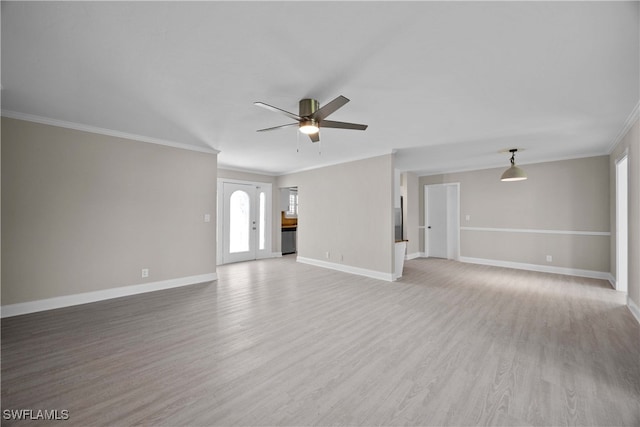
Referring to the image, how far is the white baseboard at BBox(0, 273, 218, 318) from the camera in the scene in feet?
10.5

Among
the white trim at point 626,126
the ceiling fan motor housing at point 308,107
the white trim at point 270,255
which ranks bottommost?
the white trim at point 270,255

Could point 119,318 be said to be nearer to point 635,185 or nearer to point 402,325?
point 402,325

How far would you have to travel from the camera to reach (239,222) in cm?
695

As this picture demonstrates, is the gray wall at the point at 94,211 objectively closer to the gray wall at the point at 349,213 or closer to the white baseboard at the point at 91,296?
the white baseboard at the point at 91,296

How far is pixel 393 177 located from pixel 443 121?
171cm

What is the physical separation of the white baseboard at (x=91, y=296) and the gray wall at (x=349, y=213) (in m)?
2.72

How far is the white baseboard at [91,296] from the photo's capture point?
3189 mm

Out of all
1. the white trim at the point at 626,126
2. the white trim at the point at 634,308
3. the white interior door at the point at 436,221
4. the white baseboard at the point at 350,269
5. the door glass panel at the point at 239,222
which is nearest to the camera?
the white trim at the point at 626,126

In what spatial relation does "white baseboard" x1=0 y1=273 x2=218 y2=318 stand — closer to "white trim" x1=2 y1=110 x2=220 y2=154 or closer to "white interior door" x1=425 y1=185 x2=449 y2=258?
"white trim" x1=2 y1=110 x2=220 y2=154

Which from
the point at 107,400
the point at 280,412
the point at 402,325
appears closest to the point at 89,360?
the point at 107,400

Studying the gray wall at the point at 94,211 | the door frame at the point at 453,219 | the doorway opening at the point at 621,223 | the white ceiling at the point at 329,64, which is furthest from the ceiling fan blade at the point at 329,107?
the door frame at the point at 453,219

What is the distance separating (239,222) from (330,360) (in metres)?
5.30

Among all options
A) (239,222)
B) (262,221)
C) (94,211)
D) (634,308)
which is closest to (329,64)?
(94,211)

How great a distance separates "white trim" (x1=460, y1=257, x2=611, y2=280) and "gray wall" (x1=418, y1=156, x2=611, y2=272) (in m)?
0.07
